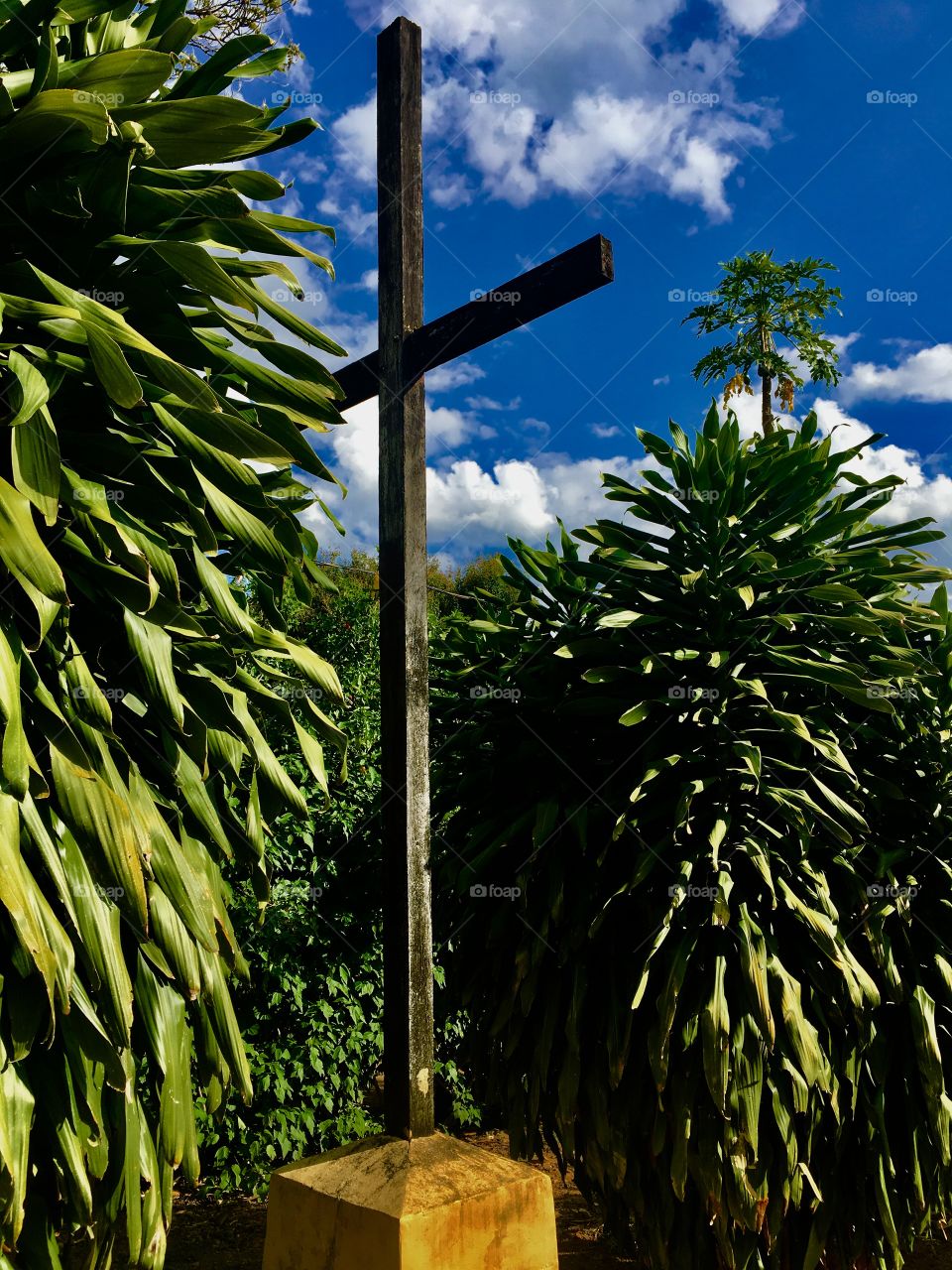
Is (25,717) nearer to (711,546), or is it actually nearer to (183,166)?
(183,166)

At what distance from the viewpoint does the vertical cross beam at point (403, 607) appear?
107 inches

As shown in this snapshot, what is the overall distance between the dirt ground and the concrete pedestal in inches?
63.5

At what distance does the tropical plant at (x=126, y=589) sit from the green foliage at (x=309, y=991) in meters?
1.69

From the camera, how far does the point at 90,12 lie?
2234 mm

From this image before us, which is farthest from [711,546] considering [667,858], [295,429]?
[295,429]

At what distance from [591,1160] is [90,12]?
3.27 metres

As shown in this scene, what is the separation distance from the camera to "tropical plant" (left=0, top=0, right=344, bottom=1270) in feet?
6.21

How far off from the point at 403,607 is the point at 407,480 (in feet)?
1.18
